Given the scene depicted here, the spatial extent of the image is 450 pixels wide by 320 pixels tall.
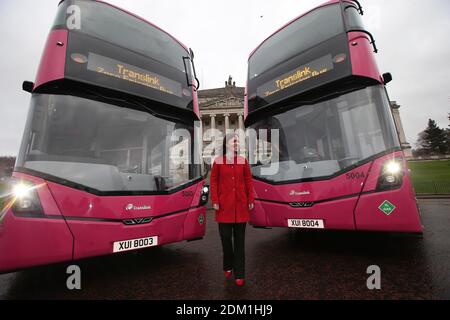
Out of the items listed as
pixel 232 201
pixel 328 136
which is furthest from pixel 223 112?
pixel 232 201

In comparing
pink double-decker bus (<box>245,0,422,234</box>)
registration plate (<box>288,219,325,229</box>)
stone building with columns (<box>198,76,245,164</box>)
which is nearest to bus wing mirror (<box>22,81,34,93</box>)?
pink double-decker bus (<box>245,0,422,234</box>)

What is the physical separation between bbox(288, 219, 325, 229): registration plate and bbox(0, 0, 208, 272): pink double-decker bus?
1.46 meters

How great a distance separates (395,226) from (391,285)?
80 cm

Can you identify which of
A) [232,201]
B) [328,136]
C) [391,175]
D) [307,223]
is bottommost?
[307,223]

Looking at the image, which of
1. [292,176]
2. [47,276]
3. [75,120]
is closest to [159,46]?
[75,120]

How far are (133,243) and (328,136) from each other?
332 centimetres

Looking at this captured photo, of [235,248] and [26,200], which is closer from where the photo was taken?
[26,200]

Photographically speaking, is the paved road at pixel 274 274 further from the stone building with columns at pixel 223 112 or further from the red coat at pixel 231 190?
the stone building with columns at pixel 223 112

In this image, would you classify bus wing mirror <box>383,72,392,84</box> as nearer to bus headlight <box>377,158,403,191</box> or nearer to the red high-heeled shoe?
bus headlight <box>377,158,403,191</box>

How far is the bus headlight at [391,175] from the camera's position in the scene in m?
3.01

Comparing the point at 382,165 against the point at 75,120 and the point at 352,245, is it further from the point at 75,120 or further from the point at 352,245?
the point at 75,120

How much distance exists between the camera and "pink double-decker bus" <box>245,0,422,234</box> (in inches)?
122

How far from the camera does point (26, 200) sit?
245 cm

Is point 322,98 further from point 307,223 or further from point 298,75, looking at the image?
point 307,223
